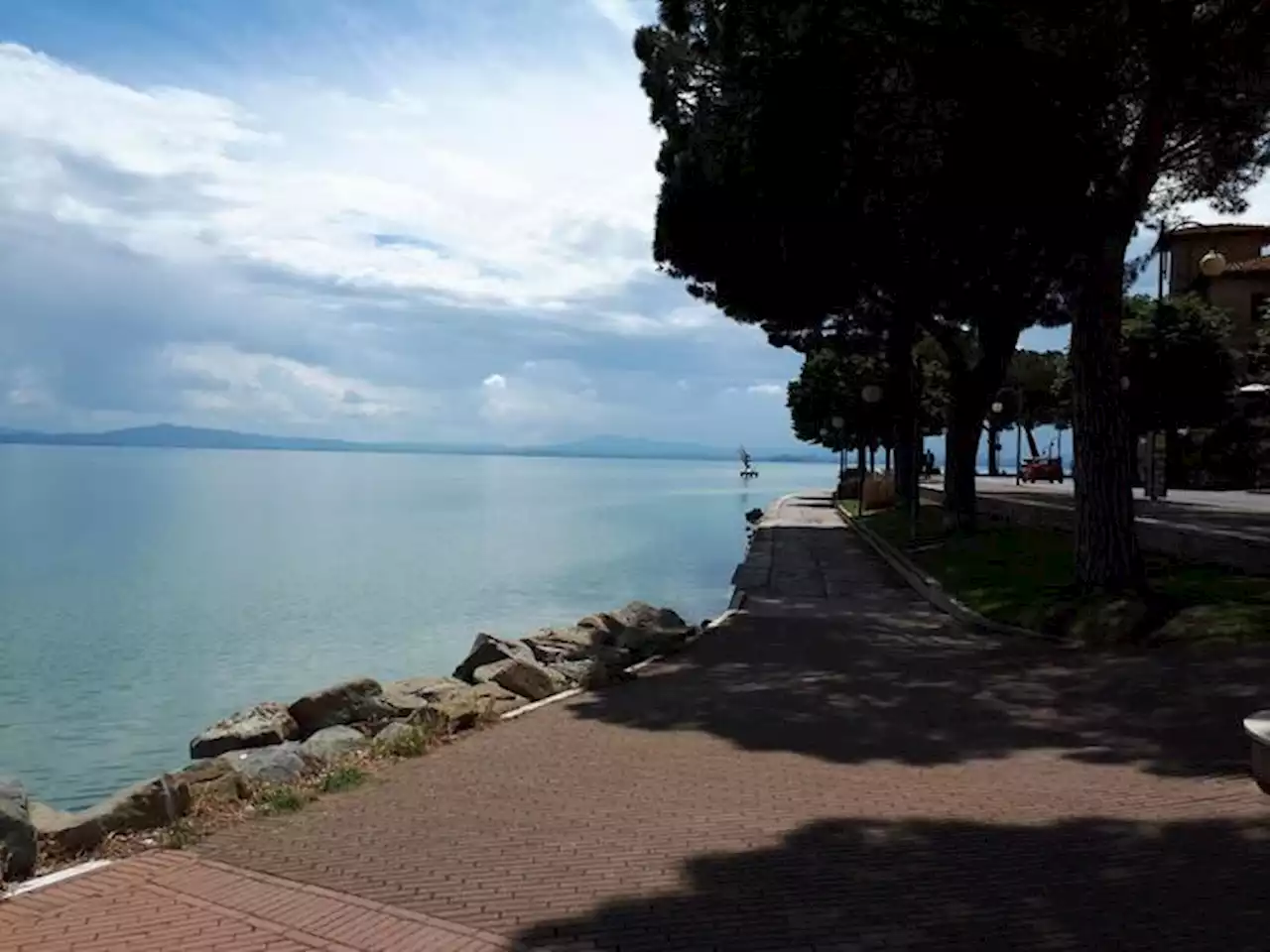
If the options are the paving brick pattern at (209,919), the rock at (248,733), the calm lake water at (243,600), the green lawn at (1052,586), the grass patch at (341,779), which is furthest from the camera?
the calm lake water at (243,600)

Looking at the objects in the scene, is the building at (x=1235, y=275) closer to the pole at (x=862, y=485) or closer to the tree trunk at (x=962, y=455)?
the pole at (x=862, y=485)

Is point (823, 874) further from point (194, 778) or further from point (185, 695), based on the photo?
point (185, 695)

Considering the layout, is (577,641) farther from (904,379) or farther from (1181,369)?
(1181,369)

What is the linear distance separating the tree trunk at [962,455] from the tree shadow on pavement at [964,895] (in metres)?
21.7

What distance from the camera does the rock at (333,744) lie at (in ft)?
30.4

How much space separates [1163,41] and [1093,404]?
4.12 m

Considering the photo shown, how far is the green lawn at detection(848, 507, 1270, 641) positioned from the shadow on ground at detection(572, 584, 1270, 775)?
2.71 feet

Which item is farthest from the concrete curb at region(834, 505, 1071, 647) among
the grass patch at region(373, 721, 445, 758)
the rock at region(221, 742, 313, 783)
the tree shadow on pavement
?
the rock at region(221, 742, 313, 783)

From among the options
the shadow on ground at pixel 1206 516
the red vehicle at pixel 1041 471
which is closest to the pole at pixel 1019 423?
the red vehicle at pixel 1041 471

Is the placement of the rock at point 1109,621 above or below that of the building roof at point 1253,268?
below

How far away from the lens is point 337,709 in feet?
42.7

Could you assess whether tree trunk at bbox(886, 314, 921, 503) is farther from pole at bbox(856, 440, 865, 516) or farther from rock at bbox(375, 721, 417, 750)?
rock at bbox(375, 721, 417, 750)

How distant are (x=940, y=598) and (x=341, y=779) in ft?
41.6

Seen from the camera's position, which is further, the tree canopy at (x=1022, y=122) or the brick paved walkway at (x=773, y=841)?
the tree canopy at (x=1022, y=122)
